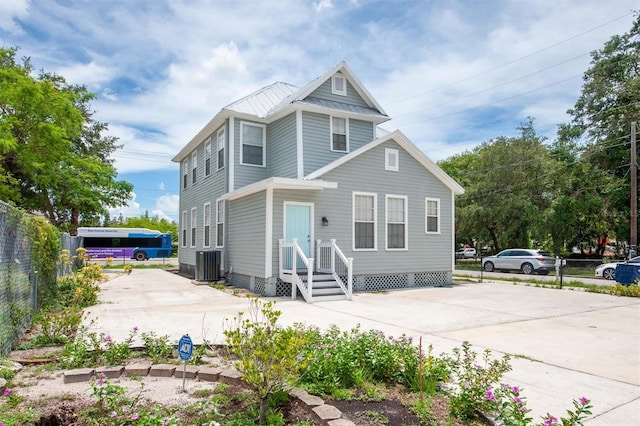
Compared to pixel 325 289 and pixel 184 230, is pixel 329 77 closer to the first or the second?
pixel 325 289

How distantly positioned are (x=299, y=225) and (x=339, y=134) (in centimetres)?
406

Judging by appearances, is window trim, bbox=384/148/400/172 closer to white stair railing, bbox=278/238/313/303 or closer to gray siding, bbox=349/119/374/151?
gray siding, bbox=349/119/374/151

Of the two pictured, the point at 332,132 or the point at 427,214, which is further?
the point at 427,214

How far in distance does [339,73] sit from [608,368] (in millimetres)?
12228

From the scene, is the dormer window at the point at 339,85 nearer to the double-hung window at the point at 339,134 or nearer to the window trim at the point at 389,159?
the double-hung window at the point at 339,134

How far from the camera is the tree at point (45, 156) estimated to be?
1474 centimetres

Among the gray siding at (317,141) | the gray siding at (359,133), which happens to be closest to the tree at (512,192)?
the gray siding at (359,133)

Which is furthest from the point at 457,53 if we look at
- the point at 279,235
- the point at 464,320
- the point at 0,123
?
the point at 0,123

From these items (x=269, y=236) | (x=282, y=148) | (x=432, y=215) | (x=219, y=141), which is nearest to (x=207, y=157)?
(x=219, y=141)

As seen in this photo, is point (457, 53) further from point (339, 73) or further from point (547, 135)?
point (547, 135)

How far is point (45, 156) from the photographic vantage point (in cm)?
1605

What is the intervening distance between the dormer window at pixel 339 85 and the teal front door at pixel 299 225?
4763mm

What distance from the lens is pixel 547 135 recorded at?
28375mm

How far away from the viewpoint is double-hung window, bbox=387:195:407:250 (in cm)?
1409
